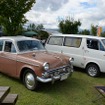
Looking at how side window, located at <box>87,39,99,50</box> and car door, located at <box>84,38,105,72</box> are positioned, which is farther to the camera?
side window, located at <box>87,39,99,50</box>

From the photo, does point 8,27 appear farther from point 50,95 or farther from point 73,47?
point 50,95

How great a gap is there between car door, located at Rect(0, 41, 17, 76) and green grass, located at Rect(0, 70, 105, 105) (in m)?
0.46

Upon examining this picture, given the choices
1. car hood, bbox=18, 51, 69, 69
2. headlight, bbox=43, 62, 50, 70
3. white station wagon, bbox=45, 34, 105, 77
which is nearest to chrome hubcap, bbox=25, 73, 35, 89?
car hood, bbox=18, 51, 69, 69

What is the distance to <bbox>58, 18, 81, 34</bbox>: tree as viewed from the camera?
2281cm

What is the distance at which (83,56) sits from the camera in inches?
359

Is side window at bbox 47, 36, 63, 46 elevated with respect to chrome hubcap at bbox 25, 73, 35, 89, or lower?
elevated

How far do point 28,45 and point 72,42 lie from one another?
9.05ft

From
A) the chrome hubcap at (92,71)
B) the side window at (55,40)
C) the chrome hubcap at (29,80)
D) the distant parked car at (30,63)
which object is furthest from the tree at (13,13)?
the chrome hubcap at (29,80)

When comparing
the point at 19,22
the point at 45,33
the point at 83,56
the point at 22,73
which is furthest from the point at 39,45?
the point at 45,33

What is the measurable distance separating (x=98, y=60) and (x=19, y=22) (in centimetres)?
638

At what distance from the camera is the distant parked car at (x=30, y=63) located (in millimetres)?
6285

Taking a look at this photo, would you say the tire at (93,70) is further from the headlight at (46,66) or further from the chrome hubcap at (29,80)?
the chrome hubcap at (29,80)

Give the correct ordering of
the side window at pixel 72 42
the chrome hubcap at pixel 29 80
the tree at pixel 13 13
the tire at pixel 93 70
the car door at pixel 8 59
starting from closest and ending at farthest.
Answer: the chrome hubcap at pixel 29 80
the car door at pixel 8 59
the tire at pixel 93 70
the side window at pixel 72 42
the tree at pixel 13 13

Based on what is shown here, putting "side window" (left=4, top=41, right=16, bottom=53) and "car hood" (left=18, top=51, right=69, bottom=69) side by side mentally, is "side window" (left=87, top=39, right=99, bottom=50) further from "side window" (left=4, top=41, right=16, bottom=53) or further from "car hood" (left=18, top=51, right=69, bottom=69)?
"side window" (left=4, top=41, right=16, bottom=53)
